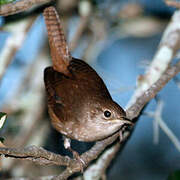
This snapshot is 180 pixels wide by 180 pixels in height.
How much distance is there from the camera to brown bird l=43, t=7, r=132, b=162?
3650 mm

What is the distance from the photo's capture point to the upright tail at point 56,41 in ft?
13.5

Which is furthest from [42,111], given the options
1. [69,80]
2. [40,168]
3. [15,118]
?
[69,80]

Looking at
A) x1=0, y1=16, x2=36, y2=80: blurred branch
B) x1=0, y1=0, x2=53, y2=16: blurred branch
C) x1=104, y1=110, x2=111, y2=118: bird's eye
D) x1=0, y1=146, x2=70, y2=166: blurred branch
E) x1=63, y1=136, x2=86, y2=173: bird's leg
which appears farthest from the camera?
x1=0, y1=16, x2=36, y2=80: blurred branch

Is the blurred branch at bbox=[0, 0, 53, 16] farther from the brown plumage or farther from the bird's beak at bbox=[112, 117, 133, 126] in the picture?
the bird's beak at bbox=[112, 117, 133, 126]

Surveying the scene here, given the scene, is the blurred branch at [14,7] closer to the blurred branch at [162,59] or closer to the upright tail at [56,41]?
the upright tail at [56,41]

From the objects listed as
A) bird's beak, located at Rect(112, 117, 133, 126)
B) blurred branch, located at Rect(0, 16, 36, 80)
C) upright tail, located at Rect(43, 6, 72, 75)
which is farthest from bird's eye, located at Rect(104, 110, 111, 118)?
blurred branch, located at Rect(0, 16, 36, 80)

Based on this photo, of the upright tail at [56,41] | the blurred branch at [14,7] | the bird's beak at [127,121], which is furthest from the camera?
the upright tail at [56,41]

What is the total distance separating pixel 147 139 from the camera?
7.28 meters

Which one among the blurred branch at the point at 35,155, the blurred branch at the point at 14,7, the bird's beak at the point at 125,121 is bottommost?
the bird's beak at the point at 125,121

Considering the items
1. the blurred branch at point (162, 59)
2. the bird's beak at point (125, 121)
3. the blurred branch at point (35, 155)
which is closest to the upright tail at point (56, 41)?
the blurred branch at point (162, 59)

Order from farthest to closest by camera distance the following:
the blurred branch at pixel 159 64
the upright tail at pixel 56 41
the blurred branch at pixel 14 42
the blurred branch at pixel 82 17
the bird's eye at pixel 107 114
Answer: the blurred branch at pixel 82 17 < the blurred branch at pixel 14 42 < the upright tail at pixel 56 41 < the blurred branch at pixel 159 64 < the bird's eye at pixel 107 114

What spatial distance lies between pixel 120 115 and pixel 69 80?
736 millimetres

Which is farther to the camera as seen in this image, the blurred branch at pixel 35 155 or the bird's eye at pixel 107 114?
the bird's eye at pixel 107 114

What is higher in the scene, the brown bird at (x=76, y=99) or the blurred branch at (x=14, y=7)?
the blurred branch at (x=14, y=7)
